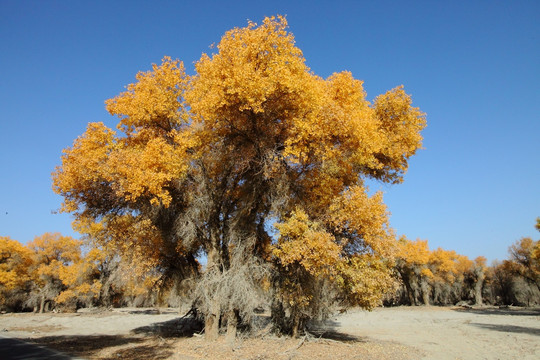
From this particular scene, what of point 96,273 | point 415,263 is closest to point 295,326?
point 96,273

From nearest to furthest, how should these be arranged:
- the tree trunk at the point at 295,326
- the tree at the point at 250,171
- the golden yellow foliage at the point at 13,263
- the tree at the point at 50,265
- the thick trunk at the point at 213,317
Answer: the tree at the point at 250,171, the thick trunk at the point at 213,317, the tree trunk at the point at 295,326, the golden yellow foliage at the point at 13,263, the tree at the point at 50,265

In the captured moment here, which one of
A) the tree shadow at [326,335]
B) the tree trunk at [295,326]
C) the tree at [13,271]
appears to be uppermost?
the tree at [13,271]

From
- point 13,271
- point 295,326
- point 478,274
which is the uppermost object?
point 13,271

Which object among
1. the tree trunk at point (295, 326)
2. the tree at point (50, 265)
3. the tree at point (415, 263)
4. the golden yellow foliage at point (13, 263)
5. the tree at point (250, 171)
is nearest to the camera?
the tree at point (250, 171)

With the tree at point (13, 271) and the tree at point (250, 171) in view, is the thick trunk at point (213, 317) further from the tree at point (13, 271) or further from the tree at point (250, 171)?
the tree at point (13, 271)

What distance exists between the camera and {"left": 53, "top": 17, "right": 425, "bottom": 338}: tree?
10055 millimetres

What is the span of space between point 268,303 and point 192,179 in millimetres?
6341

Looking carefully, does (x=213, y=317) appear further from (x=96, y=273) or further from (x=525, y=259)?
(x=525, y=259)

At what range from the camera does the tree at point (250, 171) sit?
10.1 metres

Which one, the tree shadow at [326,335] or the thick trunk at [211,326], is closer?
the thick trunk at [211,326]

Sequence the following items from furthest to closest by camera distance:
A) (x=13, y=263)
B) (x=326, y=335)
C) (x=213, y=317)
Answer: (x=13, y=263), (x=326, y=335), (x=213, y=317)

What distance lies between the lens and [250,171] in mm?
12852

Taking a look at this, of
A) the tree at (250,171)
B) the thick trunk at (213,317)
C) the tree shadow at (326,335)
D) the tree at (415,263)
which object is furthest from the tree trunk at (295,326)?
the tree at (415,263)

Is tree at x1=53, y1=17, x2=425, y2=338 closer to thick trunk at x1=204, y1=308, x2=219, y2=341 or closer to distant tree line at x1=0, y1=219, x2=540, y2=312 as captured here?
thick trunk at x1=204, y1=308, x2=219, y2=341
